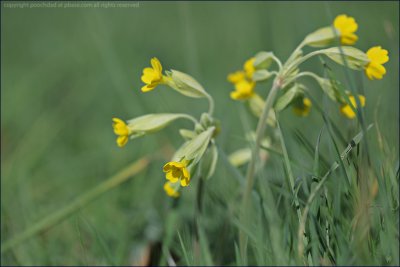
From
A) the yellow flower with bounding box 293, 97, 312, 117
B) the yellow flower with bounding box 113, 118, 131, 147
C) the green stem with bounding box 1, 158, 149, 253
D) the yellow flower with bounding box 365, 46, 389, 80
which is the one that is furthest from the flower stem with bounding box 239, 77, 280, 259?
A: the green stem with bounding box 1, 158, 149, 253

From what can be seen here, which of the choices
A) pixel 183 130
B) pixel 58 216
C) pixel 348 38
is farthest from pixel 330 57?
pixel 58 216

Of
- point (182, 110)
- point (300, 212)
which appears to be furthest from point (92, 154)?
point (300, 212)

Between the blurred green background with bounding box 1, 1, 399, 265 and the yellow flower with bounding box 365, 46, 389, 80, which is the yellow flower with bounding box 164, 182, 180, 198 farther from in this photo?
the yellow flower with bounding box 365, 46, 389, 80

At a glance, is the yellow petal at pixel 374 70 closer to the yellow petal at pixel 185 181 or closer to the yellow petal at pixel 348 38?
the yellow petal at pixel 348 38

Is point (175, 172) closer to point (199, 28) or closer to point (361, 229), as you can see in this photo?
point (361, 229)

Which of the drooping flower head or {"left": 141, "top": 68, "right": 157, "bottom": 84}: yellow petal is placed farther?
the drooping flower head

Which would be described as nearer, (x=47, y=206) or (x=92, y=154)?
(x=47, y=206)

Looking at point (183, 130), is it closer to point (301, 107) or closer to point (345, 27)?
point (301, 107)
